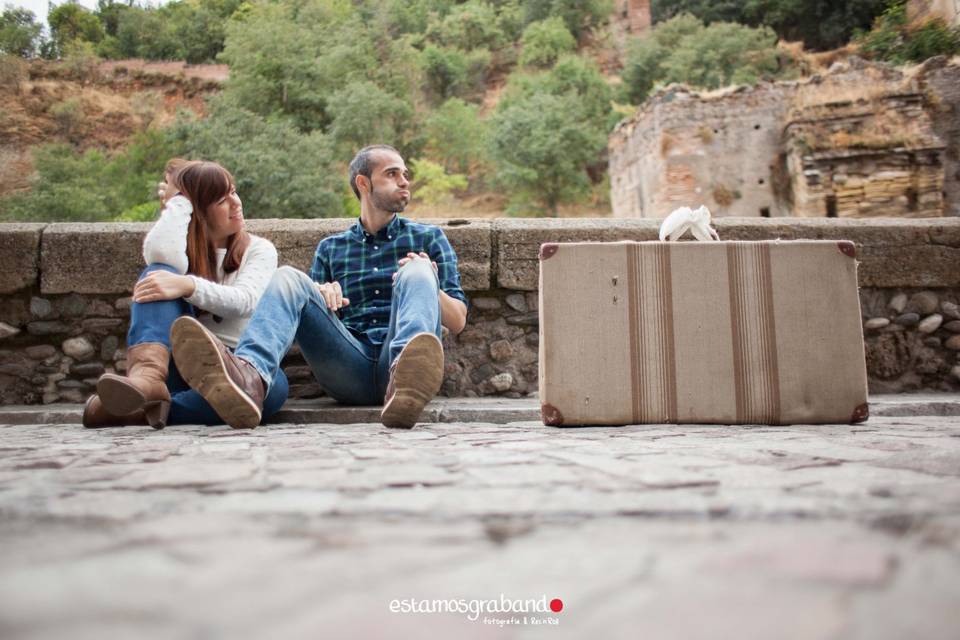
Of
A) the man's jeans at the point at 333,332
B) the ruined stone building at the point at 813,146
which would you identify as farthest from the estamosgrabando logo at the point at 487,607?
the ruined stone building at the point at 813,146

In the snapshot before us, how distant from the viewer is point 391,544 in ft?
2.74

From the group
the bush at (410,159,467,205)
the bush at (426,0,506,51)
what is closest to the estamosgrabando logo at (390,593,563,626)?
the bush at (410,159,467,205)

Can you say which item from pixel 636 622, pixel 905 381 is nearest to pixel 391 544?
pixel 636 622

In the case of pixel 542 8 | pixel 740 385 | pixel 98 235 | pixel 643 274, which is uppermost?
pixel 542 8

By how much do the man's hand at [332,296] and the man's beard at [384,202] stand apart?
502 millimetres

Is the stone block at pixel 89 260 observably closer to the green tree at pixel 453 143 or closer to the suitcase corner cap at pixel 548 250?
the suitcase corner cap at pixel 548 250

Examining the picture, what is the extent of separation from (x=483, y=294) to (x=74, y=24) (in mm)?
39289

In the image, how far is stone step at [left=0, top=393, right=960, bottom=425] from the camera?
2.89 metres

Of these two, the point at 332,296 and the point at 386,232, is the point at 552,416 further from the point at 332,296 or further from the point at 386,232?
the point at 386,232

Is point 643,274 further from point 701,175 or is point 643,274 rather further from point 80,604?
point 701,175

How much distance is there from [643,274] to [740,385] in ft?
1.87

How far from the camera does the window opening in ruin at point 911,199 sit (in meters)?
14.7

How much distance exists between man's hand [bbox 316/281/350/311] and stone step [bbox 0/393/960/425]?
469 mm

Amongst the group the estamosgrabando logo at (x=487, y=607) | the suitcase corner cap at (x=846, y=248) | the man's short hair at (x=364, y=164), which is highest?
the man's short hair at (x=364, y=164)
